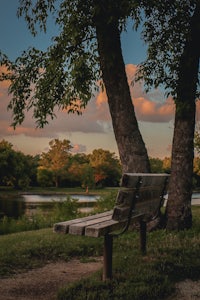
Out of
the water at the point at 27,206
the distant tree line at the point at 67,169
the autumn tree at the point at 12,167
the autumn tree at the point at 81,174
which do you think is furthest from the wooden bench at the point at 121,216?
the autumn tree at the point at 81,174

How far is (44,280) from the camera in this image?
19.3ft

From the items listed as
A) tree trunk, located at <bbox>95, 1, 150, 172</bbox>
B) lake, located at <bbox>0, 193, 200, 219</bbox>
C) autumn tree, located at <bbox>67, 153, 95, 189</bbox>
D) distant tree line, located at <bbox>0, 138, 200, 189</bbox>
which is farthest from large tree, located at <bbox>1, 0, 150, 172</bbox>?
autumn tree, located at <bbox>67, 153, 95, 189</bbox>

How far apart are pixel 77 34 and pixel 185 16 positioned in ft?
7.81

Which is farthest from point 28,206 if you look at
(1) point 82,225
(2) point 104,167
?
(2) point 104,167

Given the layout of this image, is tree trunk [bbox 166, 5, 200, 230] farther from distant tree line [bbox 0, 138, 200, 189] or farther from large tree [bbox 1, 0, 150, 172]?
distant tree line [bbox 0, 138, 200, 189]

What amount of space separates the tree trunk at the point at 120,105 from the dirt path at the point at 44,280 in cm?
276

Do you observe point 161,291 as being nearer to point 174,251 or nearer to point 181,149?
point 174,251

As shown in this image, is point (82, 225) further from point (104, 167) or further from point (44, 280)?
point (104, 167)

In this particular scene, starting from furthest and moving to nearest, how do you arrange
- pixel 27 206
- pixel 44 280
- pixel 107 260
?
pixel 27 206
pixel 44 280
pixel 107 260

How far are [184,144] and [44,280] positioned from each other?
4.52m

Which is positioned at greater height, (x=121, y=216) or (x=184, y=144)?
(x=184, y=144)

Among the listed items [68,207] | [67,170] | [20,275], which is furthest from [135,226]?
[67,170]

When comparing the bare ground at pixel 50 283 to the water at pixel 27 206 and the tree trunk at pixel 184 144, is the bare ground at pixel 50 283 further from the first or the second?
the water at pixel 27 206

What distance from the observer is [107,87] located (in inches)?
371
